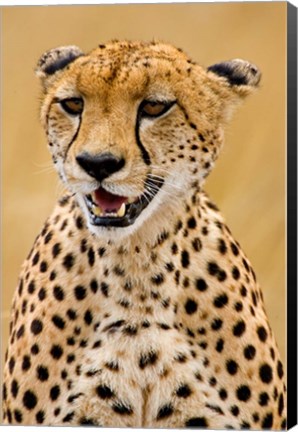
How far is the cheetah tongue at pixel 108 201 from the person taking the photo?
3.88 metres

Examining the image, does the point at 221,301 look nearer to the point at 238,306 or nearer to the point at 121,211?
the point at 238,306

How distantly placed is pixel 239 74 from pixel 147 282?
766 millimetres

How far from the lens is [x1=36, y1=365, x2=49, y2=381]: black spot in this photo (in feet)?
13.5

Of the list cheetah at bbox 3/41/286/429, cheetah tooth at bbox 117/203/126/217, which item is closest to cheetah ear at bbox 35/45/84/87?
cheetah at bbox 3/41/286/429

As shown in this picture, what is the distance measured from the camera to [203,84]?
4059mm

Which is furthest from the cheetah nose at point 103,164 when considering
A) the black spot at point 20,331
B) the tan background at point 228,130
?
the black spot at point 20,331

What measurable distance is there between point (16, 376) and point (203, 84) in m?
1.16

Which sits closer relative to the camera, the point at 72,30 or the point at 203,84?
the point at 203,84

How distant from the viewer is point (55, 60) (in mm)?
4195

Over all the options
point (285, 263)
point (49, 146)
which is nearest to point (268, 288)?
point (285, 263)

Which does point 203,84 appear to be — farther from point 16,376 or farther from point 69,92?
point 16,376

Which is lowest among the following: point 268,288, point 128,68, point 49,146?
point 268,288

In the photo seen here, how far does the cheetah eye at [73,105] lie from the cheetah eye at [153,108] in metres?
0.20

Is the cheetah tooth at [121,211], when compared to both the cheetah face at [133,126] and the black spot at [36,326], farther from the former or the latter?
the black spot at [36,326]
